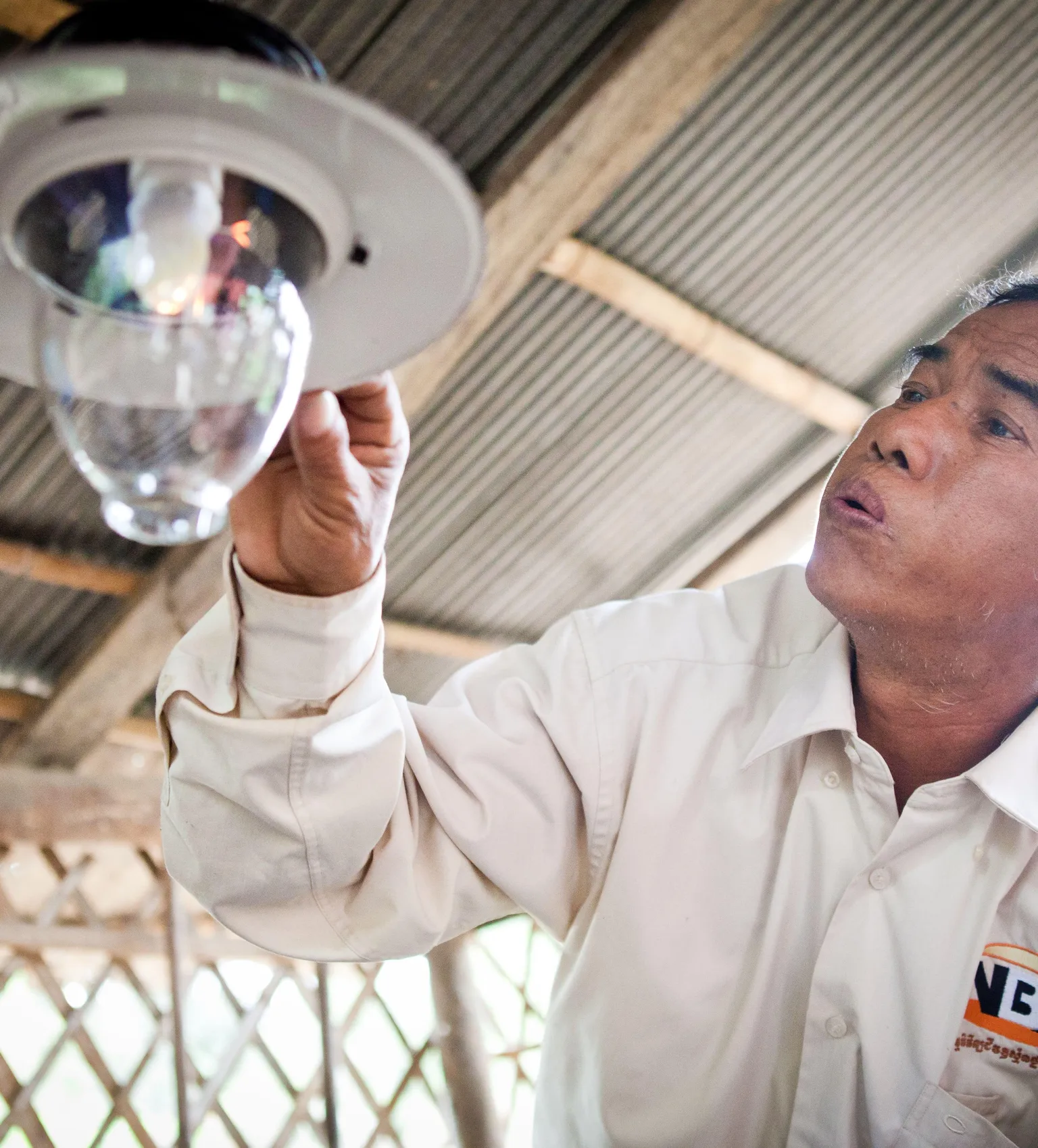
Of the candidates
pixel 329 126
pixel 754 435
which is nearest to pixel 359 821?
pixel 329 126

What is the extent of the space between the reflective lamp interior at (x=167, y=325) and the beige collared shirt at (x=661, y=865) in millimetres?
265

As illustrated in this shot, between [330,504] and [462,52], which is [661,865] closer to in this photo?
[330,504]

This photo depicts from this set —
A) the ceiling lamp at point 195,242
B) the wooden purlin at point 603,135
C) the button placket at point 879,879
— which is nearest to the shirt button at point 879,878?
the button placket at point 879,879

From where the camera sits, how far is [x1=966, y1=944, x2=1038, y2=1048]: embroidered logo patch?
81 centimetres

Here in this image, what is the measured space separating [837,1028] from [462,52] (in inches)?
51.4

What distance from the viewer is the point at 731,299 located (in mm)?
2066

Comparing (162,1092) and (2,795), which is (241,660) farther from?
(162,1092)

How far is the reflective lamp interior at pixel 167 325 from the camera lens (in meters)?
0.37

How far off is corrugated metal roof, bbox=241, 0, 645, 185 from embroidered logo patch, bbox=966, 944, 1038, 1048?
117 cm

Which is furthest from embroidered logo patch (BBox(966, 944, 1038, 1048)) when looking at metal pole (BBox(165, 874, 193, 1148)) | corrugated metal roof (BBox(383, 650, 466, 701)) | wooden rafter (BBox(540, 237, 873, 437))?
corrugated metal roof (BBox(383, 650, 466, 701))

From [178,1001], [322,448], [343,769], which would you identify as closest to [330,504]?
[322,448]

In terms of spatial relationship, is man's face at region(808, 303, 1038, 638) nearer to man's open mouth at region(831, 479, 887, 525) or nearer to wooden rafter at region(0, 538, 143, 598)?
man's open mouth at region(831, 479, 887, 525)

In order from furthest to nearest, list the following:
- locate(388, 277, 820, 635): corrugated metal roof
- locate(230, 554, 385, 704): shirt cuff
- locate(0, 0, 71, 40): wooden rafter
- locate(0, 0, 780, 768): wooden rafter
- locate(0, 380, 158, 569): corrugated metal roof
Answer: locate(388, 277, 820, 635): corrugated metal roof, locate(0, 380, 158, 569): corrugated metal roof, locate(0, 0, 780, 768): wooden rafter, locate(0, 0, 71, 40): wooden rafter, locate(230, 554, 385, 704): shirt cuff

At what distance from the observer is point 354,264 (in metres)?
0.43
